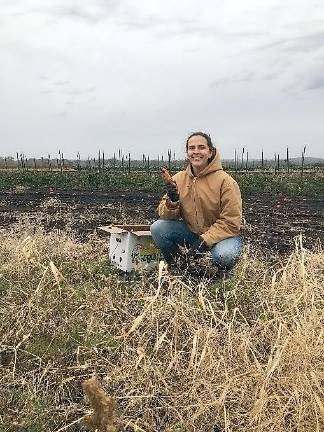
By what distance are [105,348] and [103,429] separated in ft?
3.03

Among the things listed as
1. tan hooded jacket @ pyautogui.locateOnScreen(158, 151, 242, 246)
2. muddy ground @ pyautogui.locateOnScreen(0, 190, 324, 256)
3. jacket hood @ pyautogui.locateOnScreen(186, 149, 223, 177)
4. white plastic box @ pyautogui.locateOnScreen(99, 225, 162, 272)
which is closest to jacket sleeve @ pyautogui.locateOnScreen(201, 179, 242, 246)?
tan hooded jacket @ pyautogui.locateOnScreen(158, 151, 242, 246)

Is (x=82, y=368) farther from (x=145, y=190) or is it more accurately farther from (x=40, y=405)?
(x=145, y=190)

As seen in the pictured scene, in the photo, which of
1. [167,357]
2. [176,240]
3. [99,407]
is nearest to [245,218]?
[176,240]

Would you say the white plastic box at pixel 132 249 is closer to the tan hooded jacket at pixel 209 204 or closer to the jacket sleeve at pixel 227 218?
the tan hooded jacket at pixel 209 204

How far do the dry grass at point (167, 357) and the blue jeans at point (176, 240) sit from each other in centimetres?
35

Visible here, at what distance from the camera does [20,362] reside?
2709 millimetres

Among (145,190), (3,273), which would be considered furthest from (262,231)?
(145,190)

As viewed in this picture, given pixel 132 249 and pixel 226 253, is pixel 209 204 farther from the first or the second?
pixel 132 249

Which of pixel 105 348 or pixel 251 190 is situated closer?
pixel 105 348

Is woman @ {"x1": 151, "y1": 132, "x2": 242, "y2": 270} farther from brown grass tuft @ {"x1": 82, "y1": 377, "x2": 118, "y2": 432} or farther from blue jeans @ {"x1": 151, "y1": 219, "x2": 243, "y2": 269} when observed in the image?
brown grass tuft @ {"x1": 82, "y1": 377, "x2": 118, "y2": 432}

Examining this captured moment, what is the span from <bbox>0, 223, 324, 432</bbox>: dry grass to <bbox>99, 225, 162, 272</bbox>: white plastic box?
0.60m

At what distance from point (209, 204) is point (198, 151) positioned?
0.40 m

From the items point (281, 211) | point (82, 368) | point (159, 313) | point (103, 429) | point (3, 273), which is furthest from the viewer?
point (281, 211)

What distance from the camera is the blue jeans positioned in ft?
12.6
